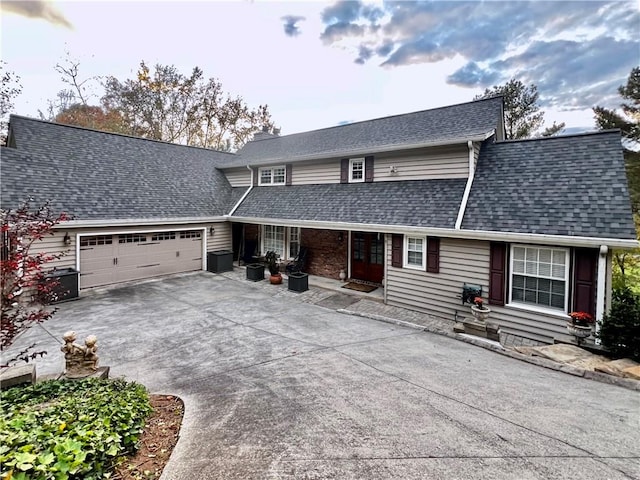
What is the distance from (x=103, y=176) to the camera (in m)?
11.7

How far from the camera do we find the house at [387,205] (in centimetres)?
693

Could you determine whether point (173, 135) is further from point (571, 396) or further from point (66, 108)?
point (571, 396)

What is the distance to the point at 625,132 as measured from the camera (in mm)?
13703

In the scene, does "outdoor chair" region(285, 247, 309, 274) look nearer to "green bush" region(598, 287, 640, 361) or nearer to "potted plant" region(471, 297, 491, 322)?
"potted plant" region(471, 297, 491, 322)

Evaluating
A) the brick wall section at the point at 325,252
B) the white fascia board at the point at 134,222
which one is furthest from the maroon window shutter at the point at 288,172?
the white fascia board at the point at 134,222

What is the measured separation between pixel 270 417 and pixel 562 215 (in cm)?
730

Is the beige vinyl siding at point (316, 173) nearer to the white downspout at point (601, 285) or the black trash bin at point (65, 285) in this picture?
the white downspout at point (601, 285)

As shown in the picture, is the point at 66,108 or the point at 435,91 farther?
the point at 66,108

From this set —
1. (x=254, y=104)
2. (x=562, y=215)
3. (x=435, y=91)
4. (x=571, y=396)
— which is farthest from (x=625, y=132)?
(x=254, y=104)

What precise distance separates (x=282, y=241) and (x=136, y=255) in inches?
220

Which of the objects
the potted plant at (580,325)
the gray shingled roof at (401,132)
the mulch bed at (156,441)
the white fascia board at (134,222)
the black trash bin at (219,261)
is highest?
the gray shingled roof at (401,132)

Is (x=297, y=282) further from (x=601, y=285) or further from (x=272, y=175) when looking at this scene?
(x=601, y=285)

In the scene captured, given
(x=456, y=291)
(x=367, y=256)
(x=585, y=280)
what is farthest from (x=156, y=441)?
(x=367, y=256)

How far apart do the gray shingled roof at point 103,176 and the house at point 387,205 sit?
0.05 metres
